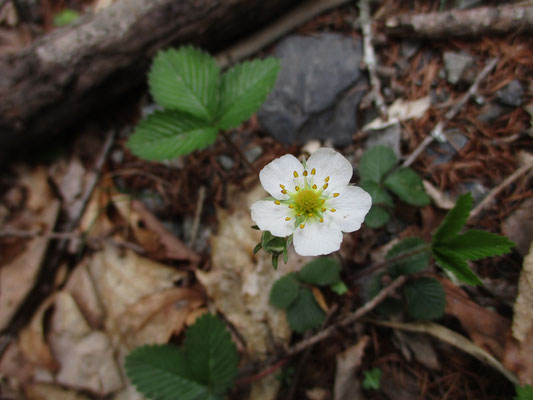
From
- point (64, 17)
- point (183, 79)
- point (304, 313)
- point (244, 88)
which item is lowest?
point (304, 313)

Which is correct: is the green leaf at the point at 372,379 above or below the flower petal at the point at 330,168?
below

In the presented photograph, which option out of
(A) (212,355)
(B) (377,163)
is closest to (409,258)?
(B) (377,163)

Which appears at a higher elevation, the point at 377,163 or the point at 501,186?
the point at 377,163

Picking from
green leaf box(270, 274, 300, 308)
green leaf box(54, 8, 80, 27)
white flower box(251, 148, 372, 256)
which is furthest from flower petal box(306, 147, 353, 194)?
green leaf box(54, 8, 80, 27)

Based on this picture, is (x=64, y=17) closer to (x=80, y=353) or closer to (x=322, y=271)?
(x=80, y=353)

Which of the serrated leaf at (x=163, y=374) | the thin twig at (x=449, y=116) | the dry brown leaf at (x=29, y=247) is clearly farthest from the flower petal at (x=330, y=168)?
the dry brown leaf at (x=29, y=247)

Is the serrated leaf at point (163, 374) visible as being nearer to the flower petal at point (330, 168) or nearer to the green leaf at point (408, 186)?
the flower petal at point (330, 168)

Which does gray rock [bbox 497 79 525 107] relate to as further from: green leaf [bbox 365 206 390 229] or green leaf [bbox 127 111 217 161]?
green leaf [bbox 127 111 217 161]
